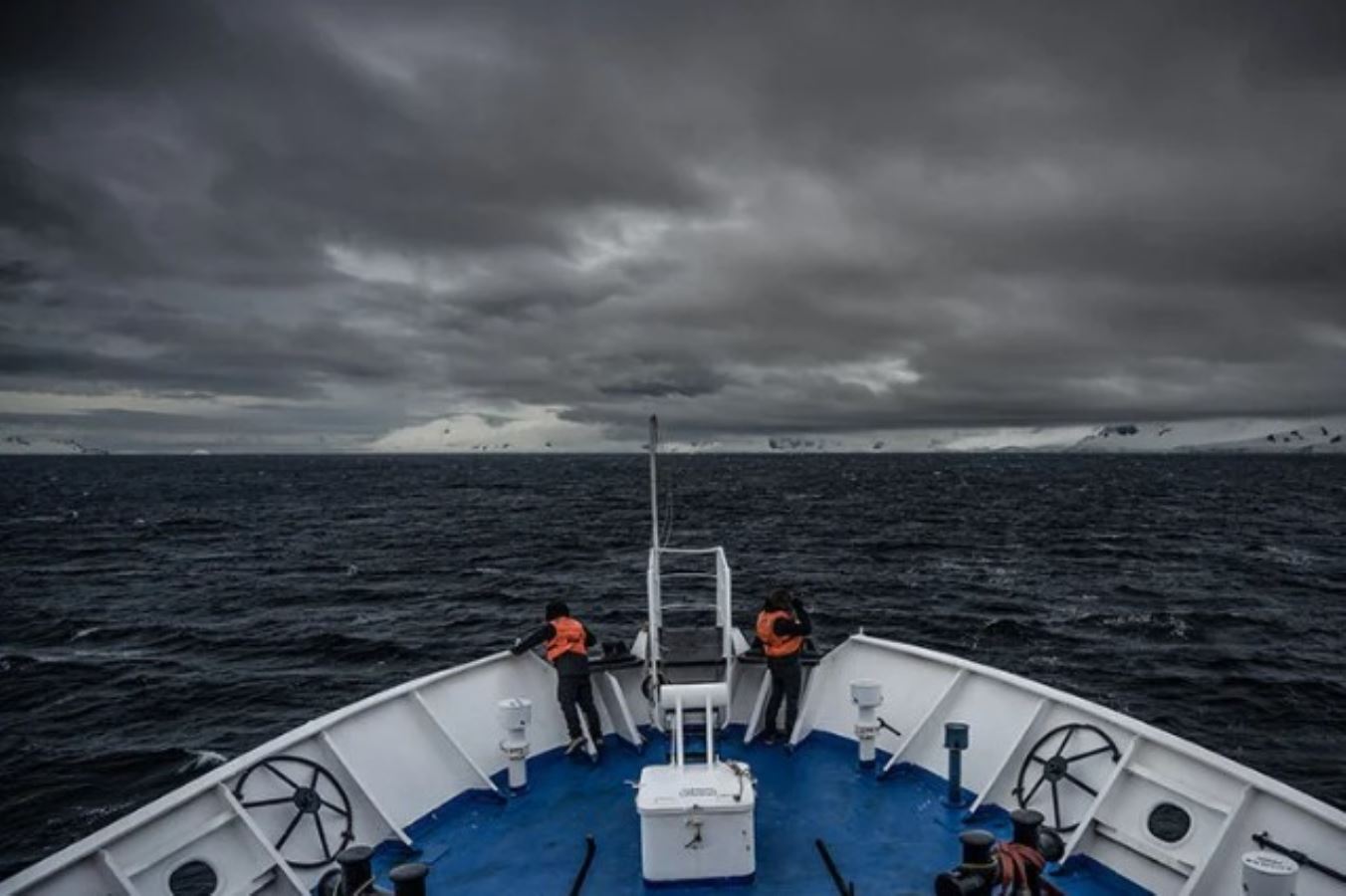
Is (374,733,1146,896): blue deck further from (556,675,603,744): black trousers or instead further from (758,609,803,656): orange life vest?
(758,609,803,656): orange life vest

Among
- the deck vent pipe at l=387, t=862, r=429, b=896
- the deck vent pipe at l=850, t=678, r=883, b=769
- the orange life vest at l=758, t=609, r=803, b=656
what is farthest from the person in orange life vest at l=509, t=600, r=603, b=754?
the deck vent pipe at l=387, t=862, r=429, b=896

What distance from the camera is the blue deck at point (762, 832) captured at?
745 cm

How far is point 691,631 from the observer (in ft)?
34.8

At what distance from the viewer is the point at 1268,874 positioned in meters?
5.63

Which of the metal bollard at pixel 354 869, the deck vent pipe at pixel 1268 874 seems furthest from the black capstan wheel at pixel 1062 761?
the metal bollard at pixel 354 869

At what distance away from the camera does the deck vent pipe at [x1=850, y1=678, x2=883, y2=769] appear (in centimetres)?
955

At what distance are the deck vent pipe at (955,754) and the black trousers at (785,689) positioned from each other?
2030 millimetres

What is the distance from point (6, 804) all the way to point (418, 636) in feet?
44.5

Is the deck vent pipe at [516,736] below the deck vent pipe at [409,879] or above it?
below

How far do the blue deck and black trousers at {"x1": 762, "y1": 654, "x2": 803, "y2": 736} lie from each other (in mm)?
452

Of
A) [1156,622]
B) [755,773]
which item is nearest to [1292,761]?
[1156,622]

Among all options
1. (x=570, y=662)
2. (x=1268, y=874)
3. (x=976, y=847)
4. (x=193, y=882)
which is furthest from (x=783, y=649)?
(x=193, y=882)

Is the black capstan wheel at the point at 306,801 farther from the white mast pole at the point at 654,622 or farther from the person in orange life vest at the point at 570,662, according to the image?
the white mast pole at the point at 654,622

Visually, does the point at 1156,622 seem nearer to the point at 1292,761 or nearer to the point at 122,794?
the point at 1292,761
